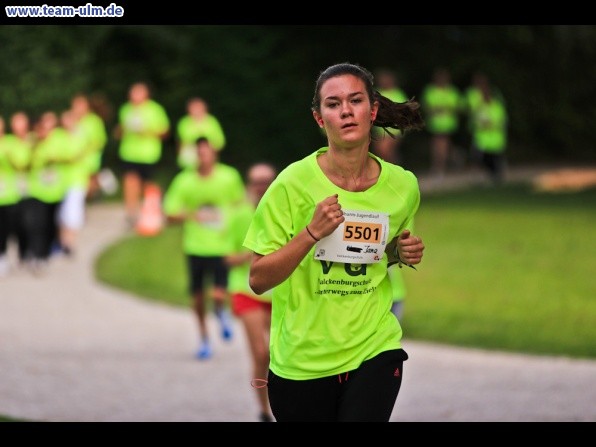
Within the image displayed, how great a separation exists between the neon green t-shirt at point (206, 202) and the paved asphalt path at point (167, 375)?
3.55 feet

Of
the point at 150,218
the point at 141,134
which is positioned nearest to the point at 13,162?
the point at 141,134

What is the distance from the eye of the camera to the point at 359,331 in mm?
6031

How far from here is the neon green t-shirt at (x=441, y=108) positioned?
29078mm

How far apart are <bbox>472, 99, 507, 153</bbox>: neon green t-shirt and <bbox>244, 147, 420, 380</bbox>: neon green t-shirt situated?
71.8ft

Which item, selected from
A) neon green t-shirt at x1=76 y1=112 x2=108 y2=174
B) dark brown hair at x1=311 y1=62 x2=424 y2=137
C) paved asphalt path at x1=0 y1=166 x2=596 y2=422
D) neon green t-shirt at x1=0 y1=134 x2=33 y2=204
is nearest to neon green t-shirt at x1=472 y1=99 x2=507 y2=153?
neon green t-shirt at x1=76 y1=112 x2=108 y2=174

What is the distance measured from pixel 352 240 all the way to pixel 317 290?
26 cm

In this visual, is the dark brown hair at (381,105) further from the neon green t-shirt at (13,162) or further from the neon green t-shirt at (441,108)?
the neon green t-shirt at (441,108)

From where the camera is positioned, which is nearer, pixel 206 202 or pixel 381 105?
pixel 381 105

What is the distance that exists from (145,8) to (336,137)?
906cm

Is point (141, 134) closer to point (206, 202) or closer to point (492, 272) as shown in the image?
point (492, 272)

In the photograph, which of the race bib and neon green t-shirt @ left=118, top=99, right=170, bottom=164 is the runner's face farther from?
neon green t-shirt @ left=118, top=99, right=170, bottom=164

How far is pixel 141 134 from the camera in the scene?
21.6 meters

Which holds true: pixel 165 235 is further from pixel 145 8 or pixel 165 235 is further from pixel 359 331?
pixel 359 331
